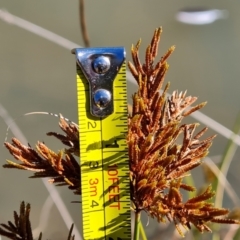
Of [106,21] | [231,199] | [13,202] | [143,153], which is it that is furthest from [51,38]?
[143,153]

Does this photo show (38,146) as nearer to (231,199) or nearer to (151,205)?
(151,205)

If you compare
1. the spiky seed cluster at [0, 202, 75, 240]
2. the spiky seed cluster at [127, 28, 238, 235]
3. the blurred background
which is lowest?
the spiky seed cluster at [0, 202, 75, 240]

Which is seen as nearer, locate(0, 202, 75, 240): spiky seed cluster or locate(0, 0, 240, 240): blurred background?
locate(0, 202, 75, 240): spiky seed cluster

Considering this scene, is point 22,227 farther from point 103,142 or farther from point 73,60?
point 73,60

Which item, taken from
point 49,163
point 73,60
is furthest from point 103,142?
point 73,60

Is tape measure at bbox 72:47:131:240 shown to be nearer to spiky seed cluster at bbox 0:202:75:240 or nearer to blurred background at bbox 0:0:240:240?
spiky seed cluster at bbox 0:202:75:240

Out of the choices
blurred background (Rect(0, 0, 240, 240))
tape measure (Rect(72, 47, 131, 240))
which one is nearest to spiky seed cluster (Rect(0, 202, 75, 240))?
tape measure (Rect(72, 47, 131, 240))

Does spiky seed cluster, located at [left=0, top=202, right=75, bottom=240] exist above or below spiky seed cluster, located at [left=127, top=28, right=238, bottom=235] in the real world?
below
